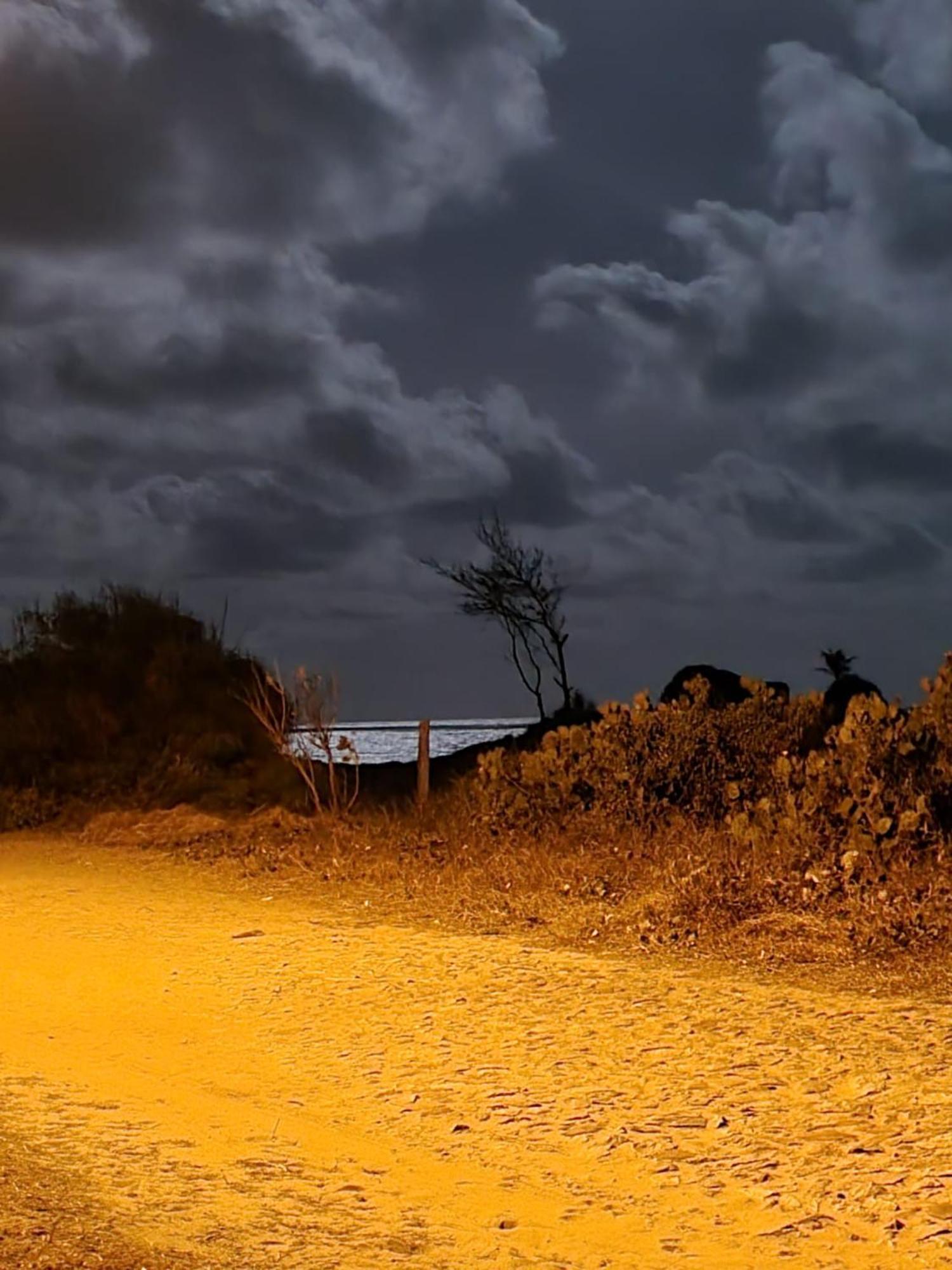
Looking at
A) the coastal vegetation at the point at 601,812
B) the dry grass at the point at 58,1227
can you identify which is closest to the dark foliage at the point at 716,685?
the coastal vegetation at the point at 601,812

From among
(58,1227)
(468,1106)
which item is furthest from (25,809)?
(58,1227)

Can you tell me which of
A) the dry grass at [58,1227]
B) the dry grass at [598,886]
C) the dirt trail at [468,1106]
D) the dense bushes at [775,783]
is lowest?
the dry grass at [58,1227]

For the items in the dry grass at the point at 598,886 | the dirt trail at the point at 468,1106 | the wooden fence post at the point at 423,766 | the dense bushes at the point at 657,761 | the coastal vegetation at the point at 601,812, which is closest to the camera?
the dirt trail at the point at 468,1106

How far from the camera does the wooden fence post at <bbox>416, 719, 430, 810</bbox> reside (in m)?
16.8

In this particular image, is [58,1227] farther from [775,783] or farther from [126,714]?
[126,714]

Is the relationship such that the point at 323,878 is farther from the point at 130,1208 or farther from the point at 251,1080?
the point at 130,1208

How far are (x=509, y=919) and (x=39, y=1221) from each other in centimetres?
641

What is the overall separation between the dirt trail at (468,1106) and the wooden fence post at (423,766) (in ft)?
19.0

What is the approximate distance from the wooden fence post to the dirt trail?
5.79 meters

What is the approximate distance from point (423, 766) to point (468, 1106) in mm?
10286

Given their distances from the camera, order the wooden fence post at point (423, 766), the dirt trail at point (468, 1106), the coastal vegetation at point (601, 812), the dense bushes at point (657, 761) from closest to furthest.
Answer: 1. the dirt trail at point (468, 1106)
2. the coastal vegetation at point (601, 812)
3. the dense bushes at point (657, 761)
4. the wooden fence post at point (423, 766)

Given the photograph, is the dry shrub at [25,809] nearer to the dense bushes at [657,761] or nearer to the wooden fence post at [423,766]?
the wooden fence post at [423,766]

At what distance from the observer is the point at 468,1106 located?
694 centimetres

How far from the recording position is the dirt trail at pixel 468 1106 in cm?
528
